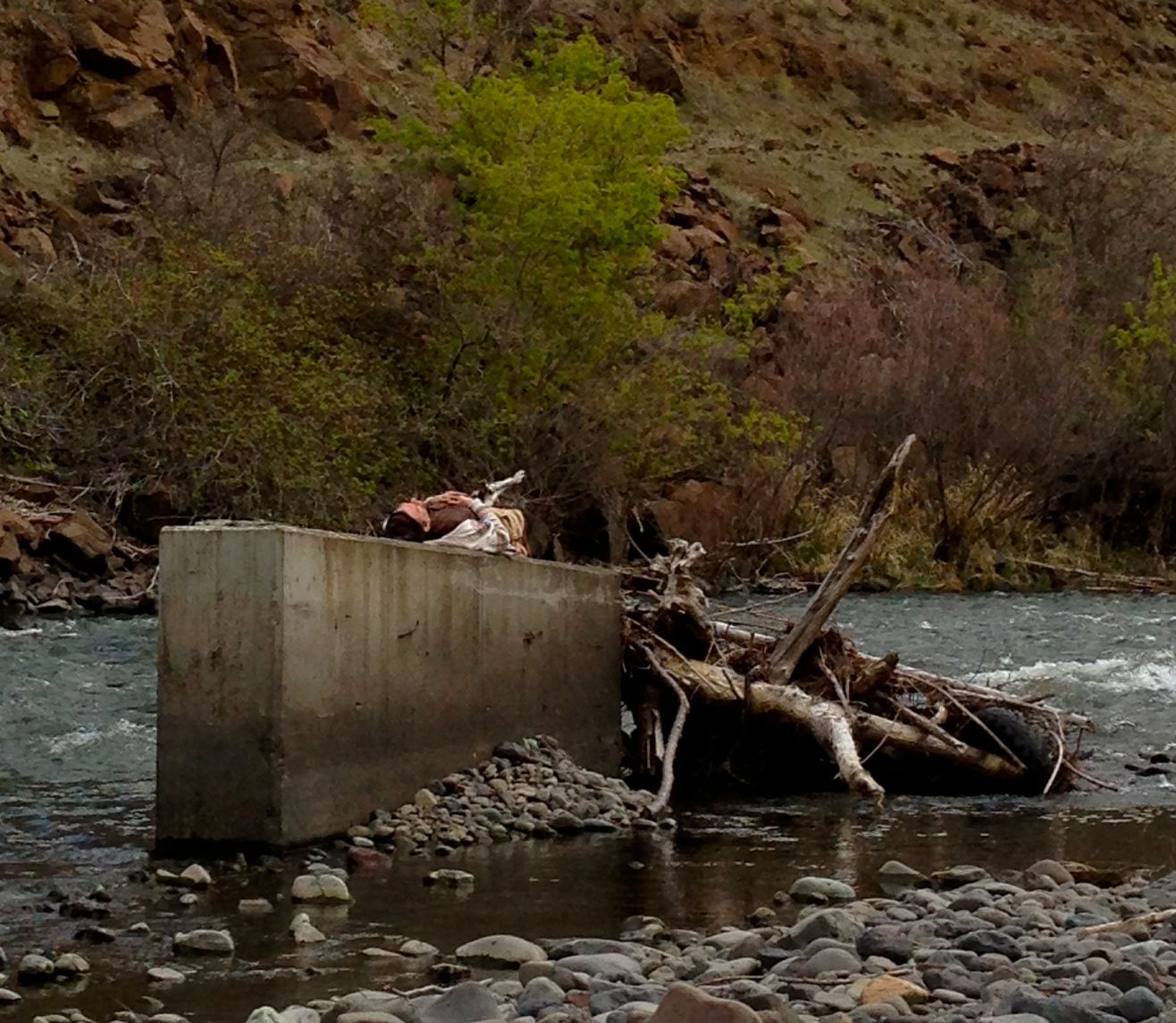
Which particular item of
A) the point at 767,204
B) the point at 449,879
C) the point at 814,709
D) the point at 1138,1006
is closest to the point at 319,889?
the point at 449,879

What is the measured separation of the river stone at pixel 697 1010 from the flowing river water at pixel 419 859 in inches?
66.5

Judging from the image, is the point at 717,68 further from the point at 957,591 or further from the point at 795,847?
the point at 795,847

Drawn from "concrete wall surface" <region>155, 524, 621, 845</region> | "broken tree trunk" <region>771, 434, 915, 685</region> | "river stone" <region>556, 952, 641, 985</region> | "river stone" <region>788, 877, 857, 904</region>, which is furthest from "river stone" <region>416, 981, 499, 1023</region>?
"broken tree trunk" <region>771, 434, 915, 685</region>

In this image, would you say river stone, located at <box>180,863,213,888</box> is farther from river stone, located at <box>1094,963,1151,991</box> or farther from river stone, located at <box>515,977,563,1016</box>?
river stone, located at <box>1094,963,1151,991</box>

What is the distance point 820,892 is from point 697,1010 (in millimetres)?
3578

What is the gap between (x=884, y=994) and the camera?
19.9 ft

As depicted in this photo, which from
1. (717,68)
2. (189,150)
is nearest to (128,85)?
(189,150)

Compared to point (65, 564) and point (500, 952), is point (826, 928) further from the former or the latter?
point (65, 564)

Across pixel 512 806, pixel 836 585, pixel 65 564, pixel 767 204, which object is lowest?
pixel 512 806

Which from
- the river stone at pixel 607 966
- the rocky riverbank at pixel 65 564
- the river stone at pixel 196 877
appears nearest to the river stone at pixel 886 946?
the river stone at pixel 607 966

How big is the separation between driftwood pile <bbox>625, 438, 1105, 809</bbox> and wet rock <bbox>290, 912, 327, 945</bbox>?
4.82m

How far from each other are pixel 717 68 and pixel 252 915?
6002 centimetres

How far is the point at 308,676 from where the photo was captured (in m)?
9.23

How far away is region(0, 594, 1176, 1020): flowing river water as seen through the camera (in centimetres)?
716
